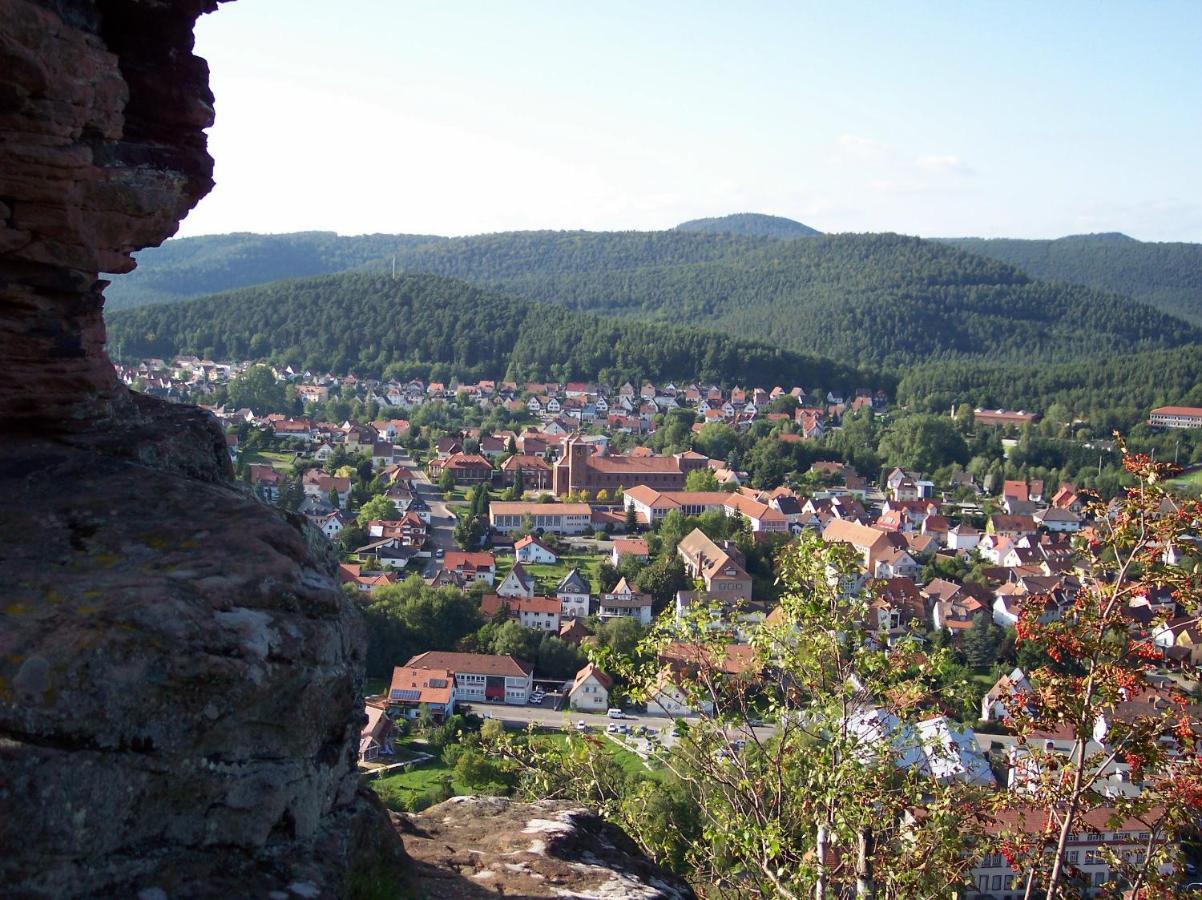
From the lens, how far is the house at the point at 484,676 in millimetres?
27000

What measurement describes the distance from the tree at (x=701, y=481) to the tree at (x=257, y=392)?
34372 mm

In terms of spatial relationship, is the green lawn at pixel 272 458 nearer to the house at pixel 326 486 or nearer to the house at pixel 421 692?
the house at pixel 326 486

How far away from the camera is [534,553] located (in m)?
41.6

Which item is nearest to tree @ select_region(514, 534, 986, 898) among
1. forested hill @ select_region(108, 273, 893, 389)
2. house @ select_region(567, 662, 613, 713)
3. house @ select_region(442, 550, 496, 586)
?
house @ select_region(567, 662, 613, 713)

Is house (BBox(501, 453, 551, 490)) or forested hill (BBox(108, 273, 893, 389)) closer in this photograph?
house (BBox(501, 453, 551, 490))

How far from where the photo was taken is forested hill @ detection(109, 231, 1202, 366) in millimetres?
124000

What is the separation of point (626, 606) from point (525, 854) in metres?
28.7

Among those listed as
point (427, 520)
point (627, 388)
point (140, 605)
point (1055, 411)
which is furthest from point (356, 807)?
point (627, 388)

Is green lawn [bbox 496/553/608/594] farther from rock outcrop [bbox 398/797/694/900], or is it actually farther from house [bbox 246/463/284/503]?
rock outcrop [bbox 398/797/694/900]

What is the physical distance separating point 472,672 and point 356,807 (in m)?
22.9

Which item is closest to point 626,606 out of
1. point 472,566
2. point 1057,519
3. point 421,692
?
point 472,566

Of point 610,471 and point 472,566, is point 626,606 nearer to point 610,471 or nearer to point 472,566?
point 472,566

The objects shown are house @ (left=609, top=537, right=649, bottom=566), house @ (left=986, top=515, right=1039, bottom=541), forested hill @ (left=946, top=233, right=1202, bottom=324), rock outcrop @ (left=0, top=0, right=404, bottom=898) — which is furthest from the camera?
forested hill @ (left=946, top=233, right=1202, bottom=324)

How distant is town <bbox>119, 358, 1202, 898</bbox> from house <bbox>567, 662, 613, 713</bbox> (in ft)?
0.20
